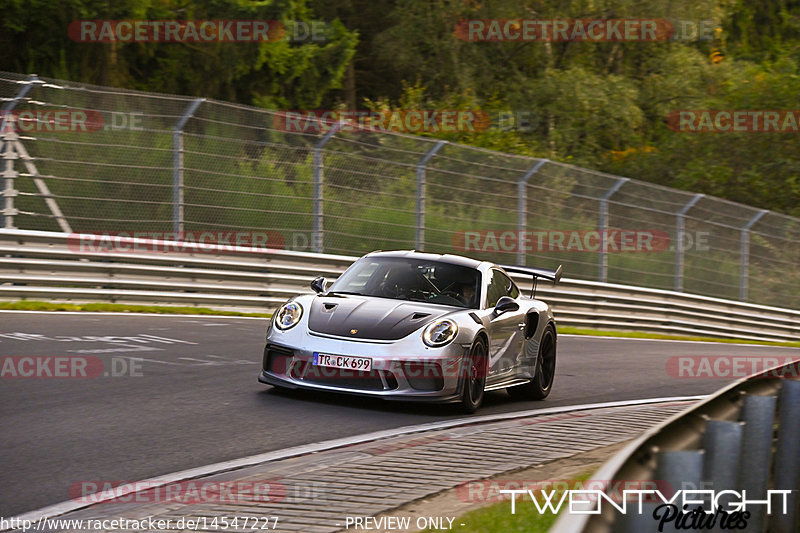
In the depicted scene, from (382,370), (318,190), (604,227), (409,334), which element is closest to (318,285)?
(409,334)

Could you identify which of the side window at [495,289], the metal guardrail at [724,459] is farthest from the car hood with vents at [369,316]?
the metal guardrail at [724,459]

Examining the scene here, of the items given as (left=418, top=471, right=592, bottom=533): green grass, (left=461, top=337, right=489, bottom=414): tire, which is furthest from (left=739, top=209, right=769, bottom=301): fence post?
(left=418, top=471, right=592, bottom=533): green grass

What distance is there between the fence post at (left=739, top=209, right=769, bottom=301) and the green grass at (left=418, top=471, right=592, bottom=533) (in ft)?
68.4

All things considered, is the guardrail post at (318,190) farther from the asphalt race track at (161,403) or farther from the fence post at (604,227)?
the fence post at (604,227)

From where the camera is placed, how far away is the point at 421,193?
19297 mm

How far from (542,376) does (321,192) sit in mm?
7899

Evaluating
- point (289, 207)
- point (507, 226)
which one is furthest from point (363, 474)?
point (507, 226)

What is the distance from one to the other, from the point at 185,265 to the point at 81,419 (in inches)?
346

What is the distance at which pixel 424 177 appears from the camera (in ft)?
63.3

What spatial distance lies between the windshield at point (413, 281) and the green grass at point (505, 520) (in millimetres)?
4029

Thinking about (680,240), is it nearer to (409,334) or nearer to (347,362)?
(409,334)

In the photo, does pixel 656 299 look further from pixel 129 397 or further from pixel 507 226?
pixel 129 397

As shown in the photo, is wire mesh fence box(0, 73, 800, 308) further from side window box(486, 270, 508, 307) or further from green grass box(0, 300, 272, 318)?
side window box(486, 270, 508, 307)

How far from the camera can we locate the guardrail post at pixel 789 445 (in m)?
5.45
